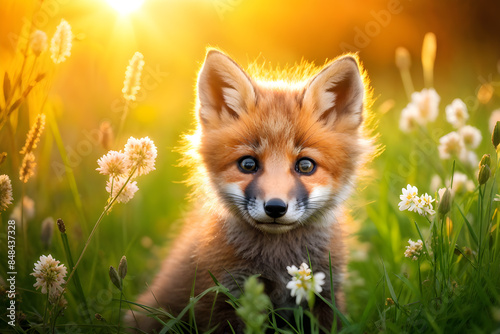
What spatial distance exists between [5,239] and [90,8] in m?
1.61

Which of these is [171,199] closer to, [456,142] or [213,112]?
[213,112]

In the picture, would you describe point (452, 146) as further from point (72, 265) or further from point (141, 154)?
point (72, 265)

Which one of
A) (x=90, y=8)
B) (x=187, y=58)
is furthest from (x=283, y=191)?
(x=187, y=58)

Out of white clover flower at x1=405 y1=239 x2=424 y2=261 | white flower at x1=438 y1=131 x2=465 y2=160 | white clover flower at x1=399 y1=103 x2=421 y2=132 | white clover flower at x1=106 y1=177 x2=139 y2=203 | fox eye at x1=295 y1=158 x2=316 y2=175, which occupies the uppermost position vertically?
white clover flower at x1=399 y1=103 x2=421 y2=132

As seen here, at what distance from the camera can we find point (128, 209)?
3.87 m

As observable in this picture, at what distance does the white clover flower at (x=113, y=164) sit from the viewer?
1796 millimetres

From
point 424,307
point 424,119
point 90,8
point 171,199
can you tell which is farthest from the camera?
point 171,199

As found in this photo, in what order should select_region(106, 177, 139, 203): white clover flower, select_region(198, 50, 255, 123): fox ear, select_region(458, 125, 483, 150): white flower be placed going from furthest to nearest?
select_region(458, 125, 483, 150): white flower < select_region(198, 50, 255, 123): fox ear < select_region(106, 177, 139, 203): white clover flower

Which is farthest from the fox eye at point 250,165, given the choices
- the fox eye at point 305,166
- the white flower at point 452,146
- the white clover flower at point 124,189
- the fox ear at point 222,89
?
the white flower at point 452,146

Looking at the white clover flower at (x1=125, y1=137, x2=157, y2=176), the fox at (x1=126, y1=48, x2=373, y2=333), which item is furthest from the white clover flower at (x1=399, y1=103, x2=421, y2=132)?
the white clover flower at (x1=125, y1=137, x2=157, y2=176)

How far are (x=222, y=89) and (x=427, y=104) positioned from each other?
61.3 inches

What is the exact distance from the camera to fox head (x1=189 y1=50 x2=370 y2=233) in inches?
79.7

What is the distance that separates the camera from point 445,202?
1.74 m

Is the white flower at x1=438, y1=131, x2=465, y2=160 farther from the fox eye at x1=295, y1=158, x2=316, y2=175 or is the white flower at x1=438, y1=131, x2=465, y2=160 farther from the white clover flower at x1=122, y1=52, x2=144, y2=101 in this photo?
the white clover flower at x1=122, y1=52, x2=144, y2=101
